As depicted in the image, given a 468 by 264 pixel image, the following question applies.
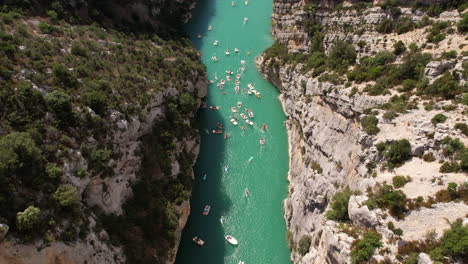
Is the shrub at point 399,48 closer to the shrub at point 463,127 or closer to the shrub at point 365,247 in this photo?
the shrub at point 463,127

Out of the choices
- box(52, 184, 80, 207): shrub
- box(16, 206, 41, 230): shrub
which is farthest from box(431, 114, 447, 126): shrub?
box(16, 206, 41, 230): shrub

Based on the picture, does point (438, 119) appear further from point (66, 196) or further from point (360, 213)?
point (66, 196)

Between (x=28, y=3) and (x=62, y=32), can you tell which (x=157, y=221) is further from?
(x=28, y=3)

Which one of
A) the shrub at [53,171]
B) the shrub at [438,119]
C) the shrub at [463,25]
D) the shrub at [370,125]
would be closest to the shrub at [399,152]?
the shrub at [370,125]

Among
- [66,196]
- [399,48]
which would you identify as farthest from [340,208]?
[66,196]

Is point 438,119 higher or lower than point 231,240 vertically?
higher
